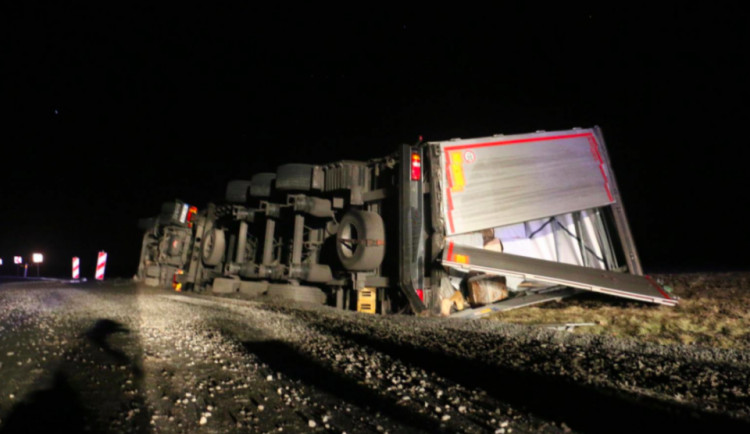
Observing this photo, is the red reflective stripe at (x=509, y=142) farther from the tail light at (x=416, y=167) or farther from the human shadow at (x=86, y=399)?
the human shadow at (x=86, y=399)

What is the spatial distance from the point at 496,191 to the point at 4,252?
38414 mm

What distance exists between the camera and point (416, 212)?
6.98 m

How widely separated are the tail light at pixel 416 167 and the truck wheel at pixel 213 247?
7.72 metres

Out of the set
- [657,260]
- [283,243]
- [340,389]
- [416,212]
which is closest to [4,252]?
[283,243]

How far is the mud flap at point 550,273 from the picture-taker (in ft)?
20.3

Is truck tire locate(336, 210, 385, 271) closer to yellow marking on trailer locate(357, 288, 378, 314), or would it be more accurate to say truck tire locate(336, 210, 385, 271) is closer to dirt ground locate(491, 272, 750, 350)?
yellow marking on trailer locate(357, 288, 378, 314)

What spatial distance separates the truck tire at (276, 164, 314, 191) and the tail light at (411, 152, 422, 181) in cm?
277

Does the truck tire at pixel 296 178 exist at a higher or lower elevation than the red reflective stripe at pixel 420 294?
higher

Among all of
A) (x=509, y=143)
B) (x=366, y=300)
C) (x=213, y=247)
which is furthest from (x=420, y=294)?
(x=213, y=247)

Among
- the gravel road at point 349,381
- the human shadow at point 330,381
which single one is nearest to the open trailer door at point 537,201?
the gravel road at point 349,381

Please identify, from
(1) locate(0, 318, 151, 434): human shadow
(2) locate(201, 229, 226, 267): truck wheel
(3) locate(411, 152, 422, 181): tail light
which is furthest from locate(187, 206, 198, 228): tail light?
(1) locate(0, 318, 151, 434): human shadow

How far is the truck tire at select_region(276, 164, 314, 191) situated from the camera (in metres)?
8.62

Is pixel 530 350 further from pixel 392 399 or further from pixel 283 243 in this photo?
pixel 283 243

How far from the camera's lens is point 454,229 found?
680 cm
